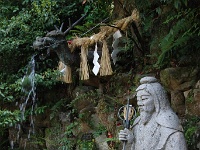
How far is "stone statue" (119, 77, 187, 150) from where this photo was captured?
12.7 feet

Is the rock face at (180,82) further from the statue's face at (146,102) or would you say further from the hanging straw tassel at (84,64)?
the statue's face at (146,102)

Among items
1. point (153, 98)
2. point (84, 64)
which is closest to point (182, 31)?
point (153, 98)

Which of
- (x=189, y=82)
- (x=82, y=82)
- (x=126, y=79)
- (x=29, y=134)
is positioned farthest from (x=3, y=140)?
(x=189, y=82)

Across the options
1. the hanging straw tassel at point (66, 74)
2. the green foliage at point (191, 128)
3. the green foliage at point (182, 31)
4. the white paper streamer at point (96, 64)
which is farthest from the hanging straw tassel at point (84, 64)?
the green foliage at point (191, 128)

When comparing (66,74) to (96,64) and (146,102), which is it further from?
(146,102)

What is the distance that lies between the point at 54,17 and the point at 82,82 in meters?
1.51

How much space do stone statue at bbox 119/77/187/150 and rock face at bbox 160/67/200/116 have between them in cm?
A: 143

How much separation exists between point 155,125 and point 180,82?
1639 mm

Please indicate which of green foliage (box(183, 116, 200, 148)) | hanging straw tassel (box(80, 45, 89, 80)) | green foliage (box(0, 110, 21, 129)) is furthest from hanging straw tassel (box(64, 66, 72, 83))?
green foliage (box(183, 116, 200, 148))

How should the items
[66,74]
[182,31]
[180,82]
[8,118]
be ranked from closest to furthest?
[182,31] → [180,82] → [66,74] → [8,118]

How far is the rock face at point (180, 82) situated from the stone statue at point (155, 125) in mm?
1431

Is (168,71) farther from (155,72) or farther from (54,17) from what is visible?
(54,17)

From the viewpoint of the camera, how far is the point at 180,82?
548 cm

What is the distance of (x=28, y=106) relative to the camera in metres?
7.81
